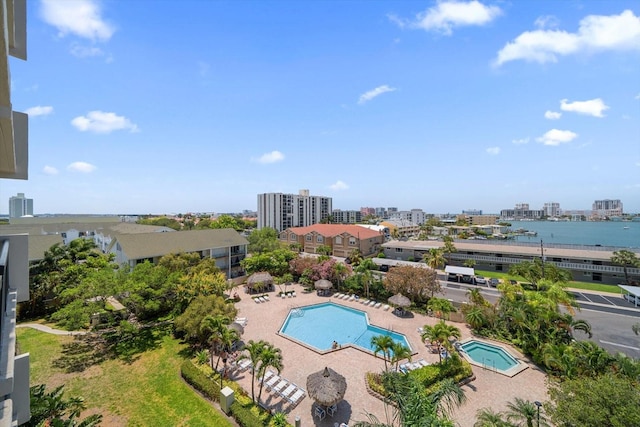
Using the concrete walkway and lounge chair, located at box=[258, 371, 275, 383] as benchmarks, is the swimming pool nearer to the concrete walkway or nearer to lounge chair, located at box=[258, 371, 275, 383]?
lounge chair, located at box=[258, 371, 275, 383]

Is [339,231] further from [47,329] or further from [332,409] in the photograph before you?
[47,329]

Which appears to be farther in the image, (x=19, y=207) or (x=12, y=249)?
(x=19, y=207)

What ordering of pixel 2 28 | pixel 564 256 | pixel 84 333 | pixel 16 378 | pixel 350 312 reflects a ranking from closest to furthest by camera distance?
pixel 2 28
pixel 16 378
pixel 84 333
pixel 350 312
pixel 564 256

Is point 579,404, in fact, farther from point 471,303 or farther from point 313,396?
point 471,303

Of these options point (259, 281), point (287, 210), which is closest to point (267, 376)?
point (259, 281)

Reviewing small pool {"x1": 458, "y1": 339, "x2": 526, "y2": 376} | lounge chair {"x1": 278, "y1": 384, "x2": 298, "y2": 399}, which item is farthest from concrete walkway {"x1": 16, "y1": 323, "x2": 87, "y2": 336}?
small pool {"x1": 458, "y1": 339, "x2": 526, "y2": 376}

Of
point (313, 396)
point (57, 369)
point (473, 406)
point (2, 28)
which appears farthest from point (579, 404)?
point (57, 369)
